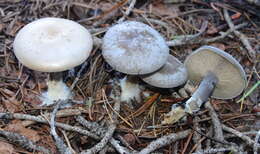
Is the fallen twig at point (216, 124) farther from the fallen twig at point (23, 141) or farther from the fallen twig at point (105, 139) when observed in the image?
the fallen twig at point (23, 141)

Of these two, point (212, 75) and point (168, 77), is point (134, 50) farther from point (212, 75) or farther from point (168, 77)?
point (212, 75)

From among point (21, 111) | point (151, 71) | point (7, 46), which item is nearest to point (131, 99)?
point (151, 71)

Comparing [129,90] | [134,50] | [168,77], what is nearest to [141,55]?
[134,50]

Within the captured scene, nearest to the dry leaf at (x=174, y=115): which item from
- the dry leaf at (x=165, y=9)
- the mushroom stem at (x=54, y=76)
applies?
the mushroom stem at (x=54, y=76)

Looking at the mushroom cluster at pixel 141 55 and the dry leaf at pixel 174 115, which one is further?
the dry leaf at pixel 174 115

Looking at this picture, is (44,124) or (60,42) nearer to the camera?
(60,42)

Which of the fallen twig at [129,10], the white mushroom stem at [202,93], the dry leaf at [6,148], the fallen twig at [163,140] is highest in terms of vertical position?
the fallen twig at [129,10]

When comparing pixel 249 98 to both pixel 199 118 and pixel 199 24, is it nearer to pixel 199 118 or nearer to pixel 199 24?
pixel 199 118
